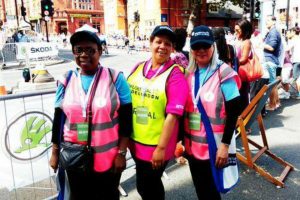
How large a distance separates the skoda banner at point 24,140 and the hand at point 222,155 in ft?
6.35

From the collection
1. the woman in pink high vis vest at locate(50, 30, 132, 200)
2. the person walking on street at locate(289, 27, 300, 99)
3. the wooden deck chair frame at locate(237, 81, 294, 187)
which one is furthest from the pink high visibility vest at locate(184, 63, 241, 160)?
the person walking on street at locate(289, 27, 300, 99)

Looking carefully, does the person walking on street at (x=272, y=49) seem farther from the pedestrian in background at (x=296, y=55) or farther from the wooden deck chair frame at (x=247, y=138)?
the wooden deck chair frame at (x=247, y=138)

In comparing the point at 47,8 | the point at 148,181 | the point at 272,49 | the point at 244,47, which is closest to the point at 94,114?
the point at 148,181

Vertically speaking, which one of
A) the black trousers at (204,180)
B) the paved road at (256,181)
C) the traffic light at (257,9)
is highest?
the traffic light at (257,9)

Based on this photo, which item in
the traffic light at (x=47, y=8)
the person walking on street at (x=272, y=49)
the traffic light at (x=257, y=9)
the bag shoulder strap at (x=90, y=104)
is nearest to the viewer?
the bag shoulder strap at (x=90, y=104)

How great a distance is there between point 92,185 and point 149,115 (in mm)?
699

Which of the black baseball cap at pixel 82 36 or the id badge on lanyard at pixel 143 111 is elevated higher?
the black baseball cap at pixel 82 36

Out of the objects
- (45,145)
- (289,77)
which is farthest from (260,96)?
(289,77)

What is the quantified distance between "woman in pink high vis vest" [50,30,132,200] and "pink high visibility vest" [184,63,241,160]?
19.5 inches

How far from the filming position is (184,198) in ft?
11.8

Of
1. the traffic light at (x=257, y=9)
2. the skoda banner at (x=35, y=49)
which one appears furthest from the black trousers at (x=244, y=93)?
the traffic light at (x=257, y=9)

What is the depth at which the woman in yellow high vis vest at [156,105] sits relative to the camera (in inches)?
93.4

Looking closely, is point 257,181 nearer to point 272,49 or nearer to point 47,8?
point 272,49

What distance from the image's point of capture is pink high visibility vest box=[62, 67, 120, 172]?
2291 mm
